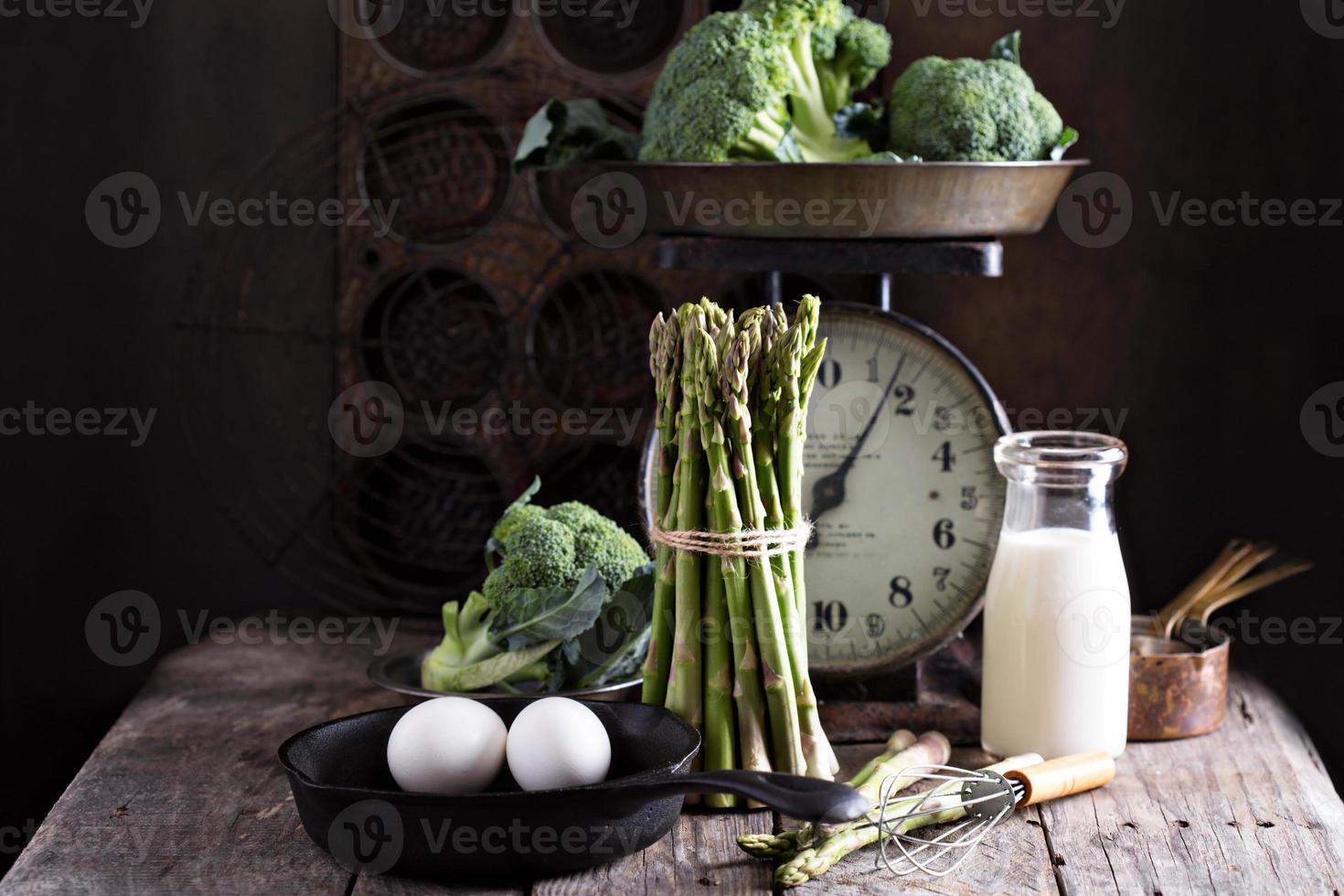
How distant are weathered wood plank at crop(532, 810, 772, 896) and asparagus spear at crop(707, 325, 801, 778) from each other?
0.24 ft

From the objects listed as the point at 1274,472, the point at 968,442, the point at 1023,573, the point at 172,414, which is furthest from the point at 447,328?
the point at 1274,472

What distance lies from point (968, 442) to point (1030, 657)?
22cm

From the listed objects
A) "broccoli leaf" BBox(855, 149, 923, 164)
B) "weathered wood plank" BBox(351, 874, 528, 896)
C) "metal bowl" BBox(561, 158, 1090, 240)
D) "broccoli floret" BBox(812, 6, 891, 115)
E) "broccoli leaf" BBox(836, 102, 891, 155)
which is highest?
"broccoli floret" BBox(812, 6, 891, 115)

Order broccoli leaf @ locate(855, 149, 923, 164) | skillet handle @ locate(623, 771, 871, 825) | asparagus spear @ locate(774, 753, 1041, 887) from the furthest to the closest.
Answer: broccoli leaf @ locate(855, 149, 923, 164) → asparagus spear @ locate(774, 753, 1041, 887) → skillet handle @ locate(623, 771, 871, 825)

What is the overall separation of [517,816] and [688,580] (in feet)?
0.85

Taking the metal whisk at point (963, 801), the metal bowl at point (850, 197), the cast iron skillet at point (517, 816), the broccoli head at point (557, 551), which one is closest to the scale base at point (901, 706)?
the metal whisk at point (963, 801)

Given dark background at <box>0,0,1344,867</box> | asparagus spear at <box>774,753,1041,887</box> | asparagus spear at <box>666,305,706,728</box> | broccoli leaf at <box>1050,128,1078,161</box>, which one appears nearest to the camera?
asparagus spear at <box>774,753,1041,887</box>

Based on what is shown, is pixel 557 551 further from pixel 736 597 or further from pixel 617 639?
pixel 736 597

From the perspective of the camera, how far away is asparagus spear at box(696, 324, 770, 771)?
44.6 inches

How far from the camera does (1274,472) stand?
5.37 ft

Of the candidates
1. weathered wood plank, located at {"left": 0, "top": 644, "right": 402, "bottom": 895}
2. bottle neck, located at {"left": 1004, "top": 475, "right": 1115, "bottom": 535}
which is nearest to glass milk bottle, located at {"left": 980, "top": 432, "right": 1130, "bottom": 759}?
bottle neck, located at {"left": 1004, "top": 475, "right": 1115, "bottom": 535}

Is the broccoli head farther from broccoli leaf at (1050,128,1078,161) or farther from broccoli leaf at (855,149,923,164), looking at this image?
broccoli leaf at (1050,128,1078,161)

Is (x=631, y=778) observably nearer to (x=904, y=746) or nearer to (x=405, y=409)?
(x=904, y=746)

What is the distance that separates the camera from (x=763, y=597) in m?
1.15
